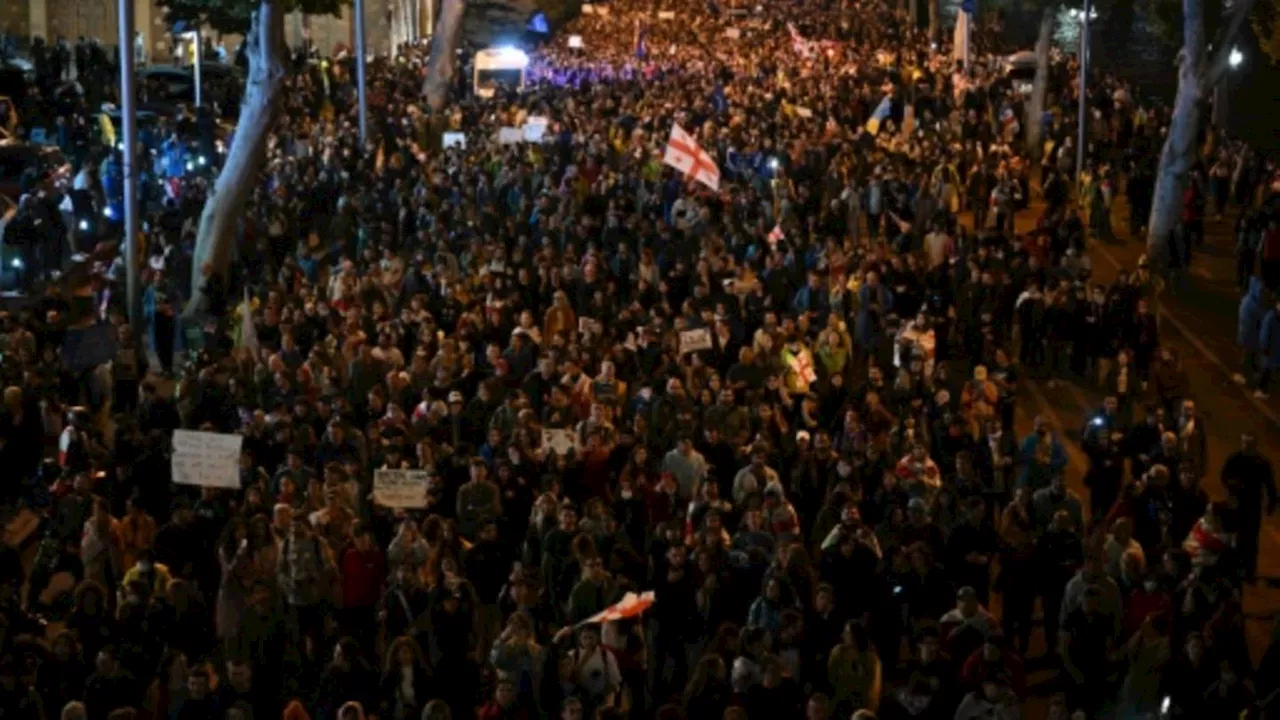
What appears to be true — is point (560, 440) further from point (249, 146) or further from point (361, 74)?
point (361, 74)

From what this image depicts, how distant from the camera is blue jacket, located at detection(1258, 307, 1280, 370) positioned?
21.7 metres

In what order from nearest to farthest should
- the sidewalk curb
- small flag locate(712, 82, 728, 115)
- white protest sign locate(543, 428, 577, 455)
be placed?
white protest sign locate(543, 428, 577, 455)
the sidewalk curb
small flag locate(712, 82, 728, 115)

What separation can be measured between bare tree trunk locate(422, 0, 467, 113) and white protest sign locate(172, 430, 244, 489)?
3089cm

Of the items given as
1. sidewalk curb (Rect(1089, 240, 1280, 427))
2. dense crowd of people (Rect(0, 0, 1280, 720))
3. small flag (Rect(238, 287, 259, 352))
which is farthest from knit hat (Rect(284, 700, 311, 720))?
sidewalk curb (Rect(1089, 240, 1280, 427))

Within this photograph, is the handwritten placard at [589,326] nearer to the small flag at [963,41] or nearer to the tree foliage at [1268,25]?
the tree foliage at [1268,25]

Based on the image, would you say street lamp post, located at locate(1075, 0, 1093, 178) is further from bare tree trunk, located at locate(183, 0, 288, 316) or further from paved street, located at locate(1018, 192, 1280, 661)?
bare tree trunk, located at locate(183, 0, 288, 316)

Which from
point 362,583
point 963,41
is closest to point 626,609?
point 362,583

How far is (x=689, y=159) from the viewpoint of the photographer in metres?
25.9

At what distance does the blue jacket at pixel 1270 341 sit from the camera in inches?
854

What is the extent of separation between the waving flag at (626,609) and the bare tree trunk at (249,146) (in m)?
15.1

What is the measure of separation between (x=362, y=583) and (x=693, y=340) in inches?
247

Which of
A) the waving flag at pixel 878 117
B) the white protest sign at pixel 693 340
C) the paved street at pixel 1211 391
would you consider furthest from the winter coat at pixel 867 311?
the waving flag at pixel 878 117

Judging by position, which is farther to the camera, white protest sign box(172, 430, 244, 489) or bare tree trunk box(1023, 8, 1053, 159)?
bare tree trunk box(1023, 8, 1053, 159)

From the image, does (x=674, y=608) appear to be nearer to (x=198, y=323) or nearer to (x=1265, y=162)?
(x=198, y=323)
